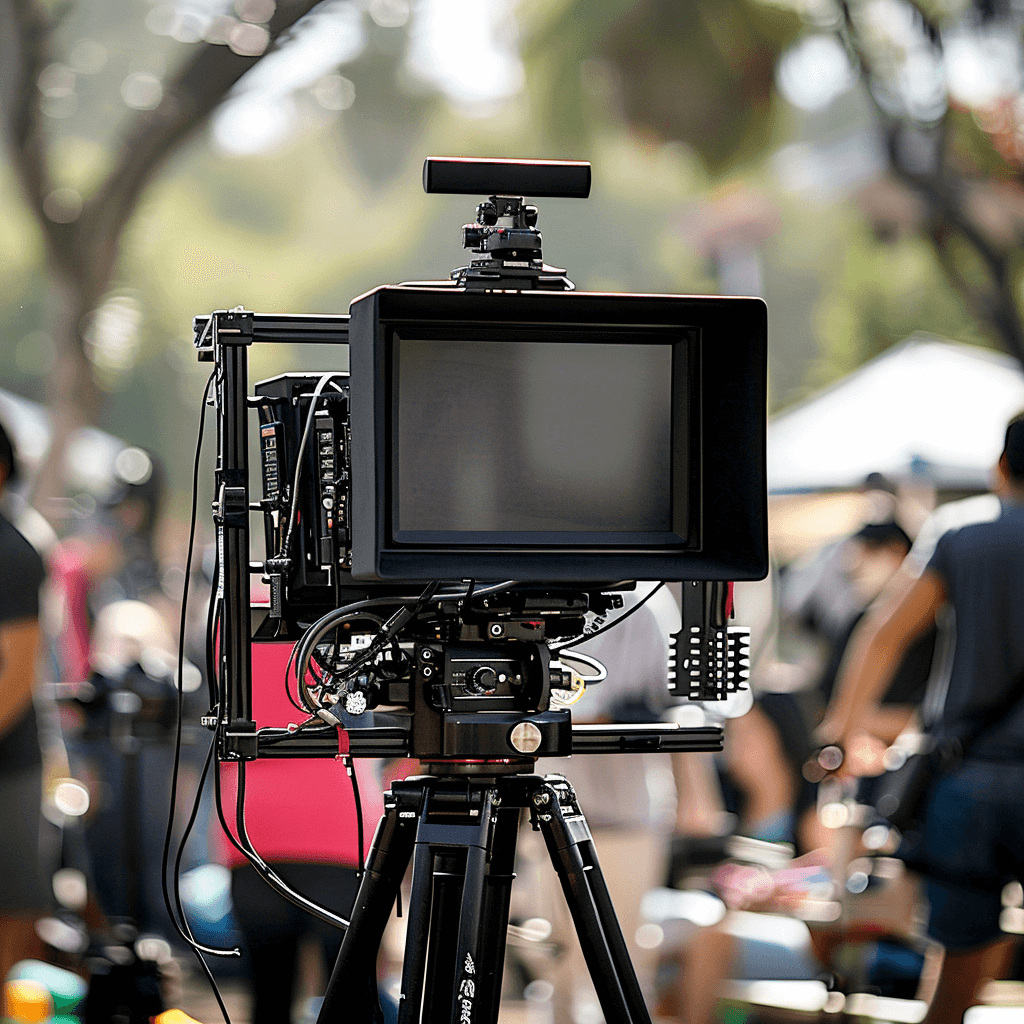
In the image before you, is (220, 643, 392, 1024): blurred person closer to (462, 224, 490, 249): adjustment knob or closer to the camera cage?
the camera cage

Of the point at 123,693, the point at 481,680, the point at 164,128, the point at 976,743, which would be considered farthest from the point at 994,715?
the point at 164,128

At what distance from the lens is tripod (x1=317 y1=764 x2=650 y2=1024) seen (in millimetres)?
1459

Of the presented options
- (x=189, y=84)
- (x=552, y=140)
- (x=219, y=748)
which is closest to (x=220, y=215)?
(x=189, y=84)

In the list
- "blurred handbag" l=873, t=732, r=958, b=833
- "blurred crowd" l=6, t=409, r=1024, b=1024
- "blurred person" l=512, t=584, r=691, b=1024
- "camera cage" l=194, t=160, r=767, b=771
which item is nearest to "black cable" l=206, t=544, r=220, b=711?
"camera cage" l=194, t=160, r=767, b=771

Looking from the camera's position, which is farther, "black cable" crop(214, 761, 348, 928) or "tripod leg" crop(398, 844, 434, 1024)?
"black cable" crop(214, 761, 348, 928)

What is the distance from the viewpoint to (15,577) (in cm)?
254

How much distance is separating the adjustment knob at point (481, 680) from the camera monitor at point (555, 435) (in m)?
0.12

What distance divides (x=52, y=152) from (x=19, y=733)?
2976 millimetres

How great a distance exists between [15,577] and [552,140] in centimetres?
340

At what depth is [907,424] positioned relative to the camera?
536 centimetres

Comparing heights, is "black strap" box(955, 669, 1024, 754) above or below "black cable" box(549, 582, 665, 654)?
below

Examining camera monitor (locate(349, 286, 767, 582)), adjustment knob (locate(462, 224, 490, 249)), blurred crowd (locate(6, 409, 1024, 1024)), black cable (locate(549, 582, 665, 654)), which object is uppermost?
adjustment knob (locate(462, 224, 490, 249))

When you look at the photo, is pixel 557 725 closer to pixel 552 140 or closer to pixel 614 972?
pixel 614 972

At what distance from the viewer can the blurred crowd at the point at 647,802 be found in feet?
8.39
